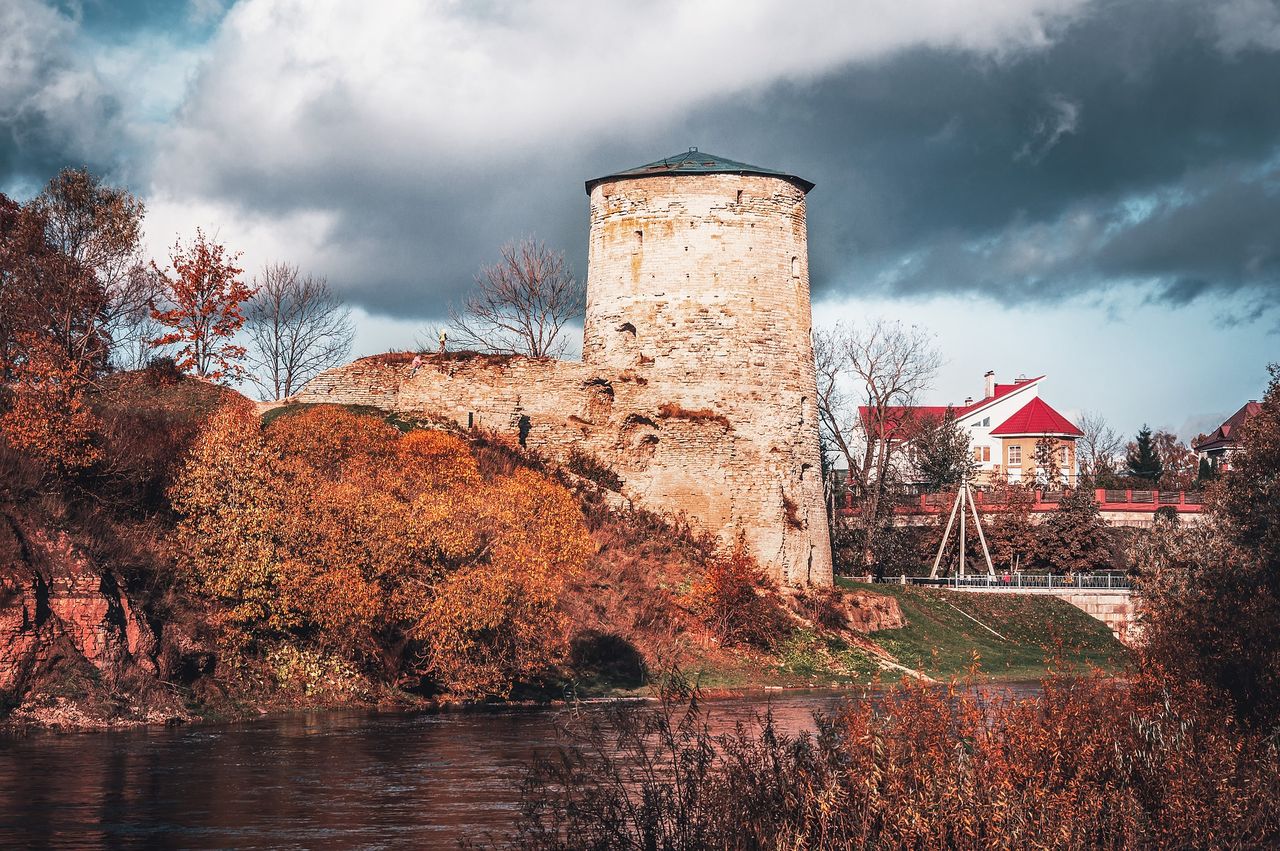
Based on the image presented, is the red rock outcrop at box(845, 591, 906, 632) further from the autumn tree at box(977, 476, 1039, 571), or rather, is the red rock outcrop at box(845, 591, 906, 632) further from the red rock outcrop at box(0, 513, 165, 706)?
the red rock outcrop at box(0, 513, 165, 706)

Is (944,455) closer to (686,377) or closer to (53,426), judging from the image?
(686,377)

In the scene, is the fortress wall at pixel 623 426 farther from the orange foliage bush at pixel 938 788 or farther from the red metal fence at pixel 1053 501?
the orange foliage bush at pixel 938 788

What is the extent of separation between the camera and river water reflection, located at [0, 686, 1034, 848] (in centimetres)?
1232

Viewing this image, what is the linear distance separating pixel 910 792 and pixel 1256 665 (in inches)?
265

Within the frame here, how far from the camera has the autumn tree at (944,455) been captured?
59125 mm

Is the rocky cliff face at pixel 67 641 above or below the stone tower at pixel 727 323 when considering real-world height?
below

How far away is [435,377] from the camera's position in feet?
115

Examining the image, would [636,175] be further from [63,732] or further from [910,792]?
[910,792]

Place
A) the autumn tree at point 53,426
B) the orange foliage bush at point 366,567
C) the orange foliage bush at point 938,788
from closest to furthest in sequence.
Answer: the orange foliage bush at point 938,788 → the autumn tree at point 53,426 → the orange foliage bush at point 366,567

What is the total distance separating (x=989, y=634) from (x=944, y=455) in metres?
21.5

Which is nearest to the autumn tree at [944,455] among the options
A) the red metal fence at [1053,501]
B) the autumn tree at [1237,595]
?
the red metal fence at [1053,501]

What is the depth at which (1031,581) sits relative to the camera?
45875 mm

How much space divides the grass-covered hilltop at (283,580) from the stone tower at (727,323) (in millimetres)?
7070

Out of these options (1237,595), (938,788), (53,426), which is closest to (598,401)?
(53,426)
